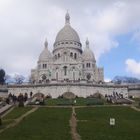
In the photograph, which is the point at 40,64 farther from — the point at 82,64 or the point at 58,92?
the point at 58,92

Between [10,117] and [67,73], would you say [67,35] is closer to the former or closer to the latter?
[67,73]

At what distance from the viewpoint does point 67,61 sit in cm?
13750

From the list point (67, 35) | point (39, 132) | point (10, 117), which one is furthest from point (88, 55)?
point (39, 132)

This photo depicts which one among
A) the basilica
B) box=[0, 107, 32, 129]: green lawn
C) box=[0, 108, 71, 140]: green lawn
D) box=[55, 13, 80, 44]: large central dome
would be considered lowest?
box=[0, 108, 71, 140]: green lawn

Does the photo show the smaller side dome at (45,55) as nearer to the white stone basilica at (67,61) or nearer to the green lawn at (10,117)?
the white stone basilica at (67,61)

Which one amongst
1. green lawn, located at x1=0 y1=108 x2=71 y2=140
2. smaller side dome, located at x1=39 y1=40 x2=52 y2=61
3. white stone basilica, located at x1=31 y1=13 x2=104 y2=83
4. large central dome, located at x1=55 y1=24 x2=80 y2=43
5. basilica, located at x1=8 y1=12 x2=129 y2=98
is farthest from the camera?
large central dome, located at x1=55 y1=24 x2=80 y2=43

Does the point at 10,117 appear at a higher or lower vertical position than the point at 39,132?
higher

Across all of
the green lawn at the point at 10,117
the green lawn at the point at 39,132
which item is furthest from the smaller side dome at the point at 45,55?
the green lawn at the point at 39,132

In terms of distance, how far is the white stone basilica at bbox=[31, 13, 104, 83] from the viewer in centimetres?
13750

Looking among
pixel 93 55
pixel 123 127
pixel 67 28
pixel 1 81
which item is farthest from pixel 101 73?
pixel 123 127

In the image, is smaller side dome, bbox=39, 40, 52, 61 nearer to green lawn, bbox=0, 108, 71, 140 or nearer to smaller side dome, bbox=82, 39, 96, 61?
smaller side dome, bbox=82, 39, 96, 61

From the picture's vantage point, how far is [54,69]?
138750mm

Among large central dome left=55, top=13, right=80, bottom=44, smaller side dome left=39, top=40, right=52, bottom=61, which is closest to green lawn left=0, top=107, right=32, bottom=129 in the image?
smaller side dome left=39, top=40, right=52, bottom=61

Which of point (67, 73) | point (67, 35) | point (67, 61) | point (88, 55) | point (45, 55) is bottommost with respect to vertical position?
point (67, 73)
